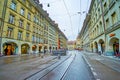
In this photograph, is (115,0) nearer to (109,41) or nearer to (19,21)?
(109,41)

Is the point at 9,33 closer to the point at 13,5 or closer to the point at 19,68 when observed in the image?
the point at 13,5

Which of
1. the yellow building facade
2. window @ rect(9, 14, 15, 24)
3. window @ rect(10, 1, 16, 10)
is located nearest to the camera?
the yellow building facade

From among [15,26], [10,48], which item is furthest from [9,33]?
[10,48]

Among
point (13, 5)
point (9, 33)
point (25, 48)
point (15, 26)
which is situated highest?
point (13, 5)

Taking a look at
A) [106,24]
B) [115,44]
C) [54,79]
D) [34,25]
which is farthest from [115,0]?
[34,25]

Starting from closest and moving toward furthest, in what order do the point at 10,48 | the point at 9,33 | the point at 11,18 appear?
the point at 9,33 → the point at 11,18 → the point at 10,48

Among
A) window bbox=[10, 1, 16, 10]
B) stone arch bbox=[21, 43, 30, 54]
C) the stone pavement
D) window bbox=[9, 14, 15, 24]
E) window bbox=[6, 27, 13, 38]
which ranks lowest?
the stone pavement

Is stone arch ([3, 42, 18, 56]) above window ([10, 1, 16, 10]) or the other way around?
the other way around

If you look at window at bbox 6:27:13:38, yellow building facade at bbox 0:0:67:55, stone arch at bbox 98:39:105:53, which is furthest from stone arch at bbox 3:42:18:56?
stone arch at bbox 98:39:105:53

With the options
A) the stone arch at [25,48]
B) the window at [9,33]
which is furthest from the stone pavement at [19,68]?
the stone arch at [25,48]

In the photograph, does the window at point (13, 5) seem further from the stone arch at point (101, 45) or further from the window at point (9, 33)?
the stone arch at point (101, 45)

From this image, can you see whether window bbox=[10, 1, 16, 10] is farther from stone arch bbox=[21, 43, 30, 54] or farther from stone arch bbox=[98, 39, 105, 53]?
stone arch bbox=[98, 39, 105, 53]

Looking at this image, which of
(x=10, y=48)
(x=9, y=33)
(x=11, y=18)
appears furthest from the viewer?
(x=10, y=48)

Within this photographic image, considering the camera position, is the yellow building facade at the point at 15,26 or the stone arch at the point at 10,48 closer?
the yellow building facade at the point at 15,26
